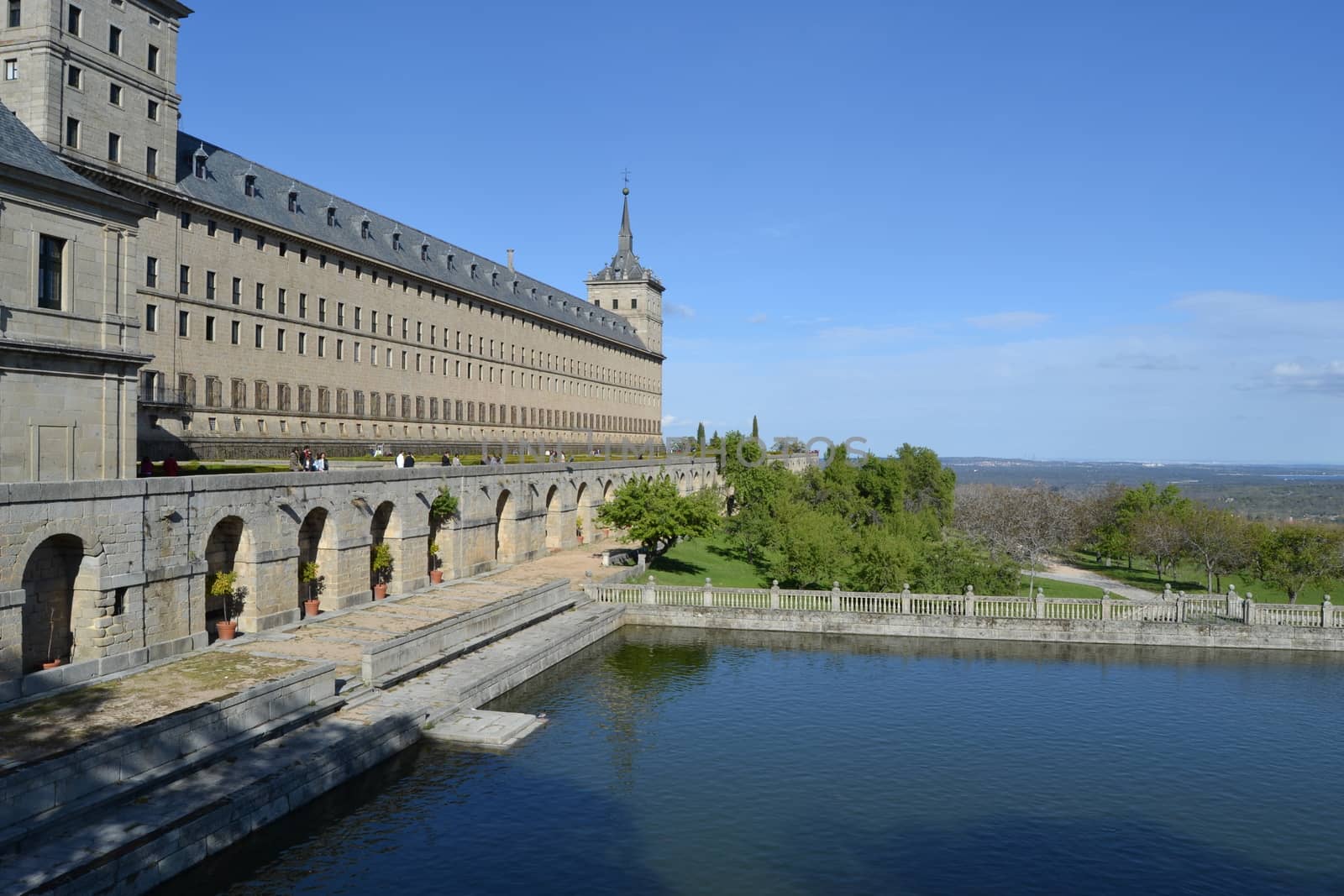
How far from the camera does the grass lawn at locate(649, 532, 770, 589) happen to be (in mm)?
46969

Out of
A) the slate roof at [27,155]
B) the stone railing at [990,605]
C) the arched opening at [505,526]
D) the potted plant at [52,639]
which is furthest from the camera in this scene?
→ the arched opening at [505,526]

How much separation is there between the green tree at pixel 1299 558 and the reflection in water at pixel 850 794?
62.6 ft

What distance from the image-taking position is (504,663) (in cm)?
2769

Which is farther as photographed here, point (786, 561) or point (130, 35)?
Answer: point (786, 561)

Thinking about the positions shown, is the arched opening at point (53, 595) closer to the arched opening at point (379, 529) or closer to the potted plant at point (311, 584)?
the potted plant at point (311, 584)

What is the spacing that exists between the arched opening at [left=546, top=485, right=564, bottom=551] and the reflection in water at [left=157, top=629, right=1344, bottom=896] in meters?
21.3

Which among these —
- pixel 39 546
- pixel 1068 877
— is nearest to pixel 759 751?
pixel 1068 877

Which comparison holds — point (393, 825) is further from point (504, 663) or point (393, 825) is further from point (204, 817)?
point (504, 663)

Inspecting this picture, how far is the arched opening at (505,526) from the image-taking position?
147 feet

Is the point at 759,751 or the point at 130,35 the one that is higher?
the point at 130,35

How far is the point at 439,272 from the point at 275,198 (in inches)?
708

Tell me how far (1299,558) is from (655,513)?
3309 centimetres

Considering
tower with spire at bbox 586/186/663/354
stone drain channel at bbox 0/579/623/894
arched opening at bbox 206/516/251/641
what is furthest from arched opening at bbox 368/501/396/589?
tower with spire at bbox 586/186/663/354

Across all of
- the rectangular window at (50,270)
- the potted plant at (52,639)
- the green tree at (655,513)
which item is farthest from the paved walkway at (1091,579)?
the rectangular window at (50,270)
